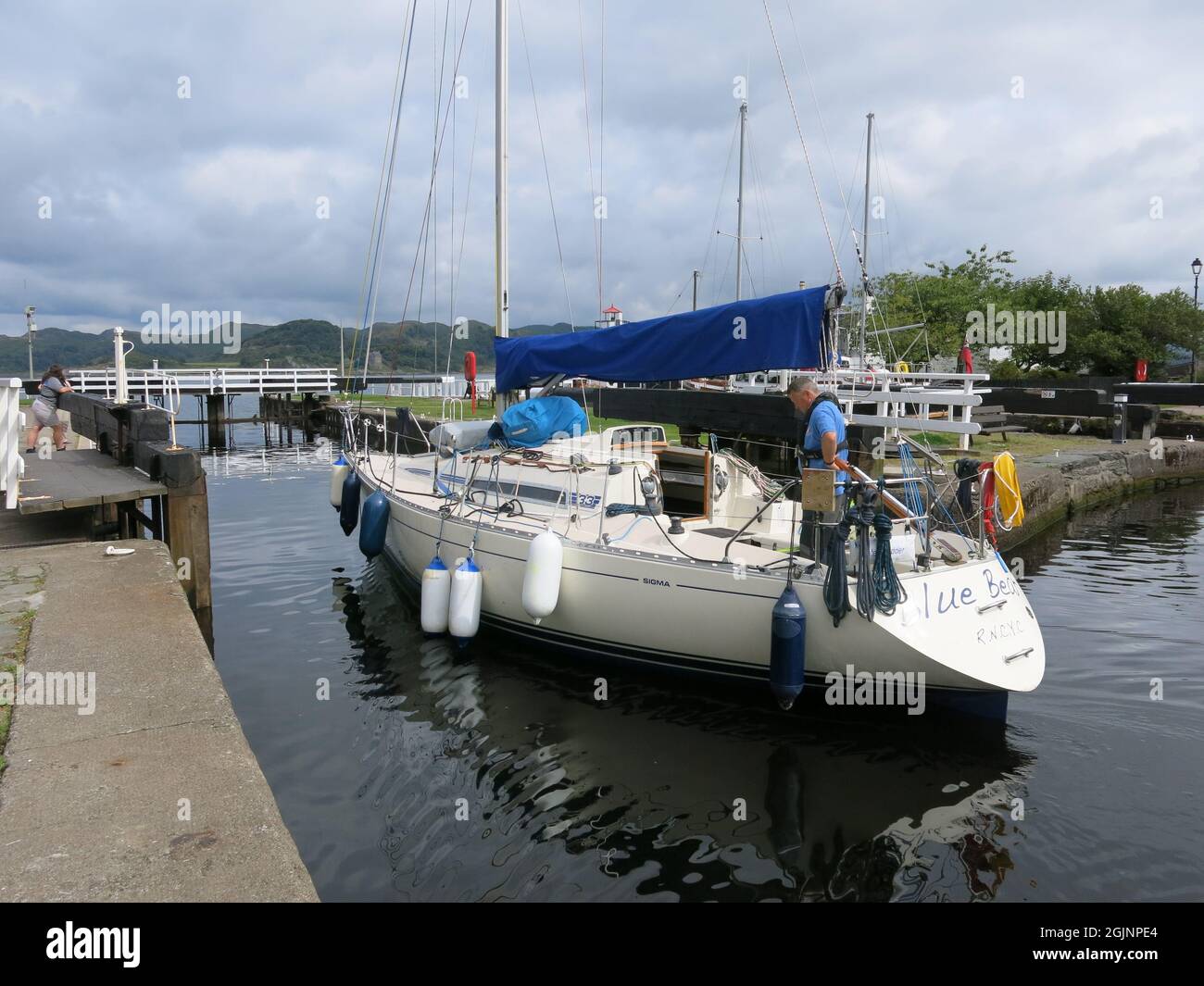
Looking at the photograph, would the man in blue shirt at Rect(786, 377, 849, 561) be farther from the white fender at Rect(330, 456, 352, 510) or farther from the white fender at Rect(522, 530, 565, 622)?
the white fender at Rect(330, 456, 352, 510)

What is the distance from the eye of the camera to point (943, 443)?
19203 mm

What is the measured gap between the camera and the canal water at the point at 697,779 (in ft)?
15.2

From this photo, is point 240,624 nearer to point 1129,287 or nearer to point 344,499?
point 344,499

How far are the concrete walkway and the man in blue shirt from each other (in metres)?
3.94

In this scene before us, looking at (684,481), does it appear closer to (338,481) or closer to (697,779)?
(697,779)

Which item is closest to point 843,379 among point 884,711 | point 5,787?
point 884,711

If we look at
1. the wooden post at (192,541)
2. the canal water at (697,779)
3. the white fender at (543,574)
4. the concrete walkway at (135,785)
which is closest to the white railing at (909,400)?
the canal water at (697,779)

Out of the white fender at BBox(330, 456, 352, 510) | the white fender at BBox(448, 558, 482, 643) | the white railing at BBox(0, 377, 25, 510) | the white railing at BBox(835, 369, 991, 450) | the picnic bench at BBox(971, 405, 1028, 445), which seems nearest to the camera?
the white fender at BBox(448, 558, 482, 643)

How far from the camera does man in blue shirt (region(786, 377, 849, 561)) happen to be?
19.8 ft

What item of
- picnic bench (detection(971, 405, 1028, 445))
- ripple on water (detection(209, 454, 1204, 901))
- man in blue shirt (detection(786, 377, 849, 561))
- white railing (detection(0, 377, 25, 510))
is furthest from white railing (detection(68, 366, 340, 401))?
man in blue shirt (detection(786, 377, 849, 561))

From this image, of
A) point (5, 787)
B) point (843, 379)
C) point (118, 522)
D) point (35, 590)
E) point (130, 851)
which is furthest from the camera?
point (843, 379)
